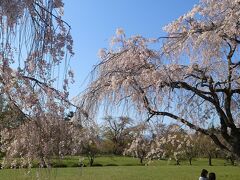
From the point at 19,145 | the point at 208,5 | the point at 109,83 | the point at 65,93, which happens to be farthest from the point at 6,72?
the point at 208,5

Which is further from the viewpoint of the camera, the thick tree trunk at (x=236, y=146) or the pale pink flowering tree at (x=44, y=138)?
the thick tree trunk at (x=236, y=146)

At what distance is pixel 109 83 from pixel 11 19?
5370 millimetres

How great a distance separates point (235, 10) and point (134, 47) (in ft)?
8.74

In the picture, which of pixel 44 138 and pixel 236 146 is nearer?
pixel 44 138

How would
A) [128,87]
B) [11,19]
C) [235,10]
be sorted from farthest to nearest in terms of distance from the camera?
[128,87] → [235,10] → [11,19]

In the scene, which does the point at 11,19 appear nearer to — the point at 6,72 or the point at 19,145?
the point at 6,72

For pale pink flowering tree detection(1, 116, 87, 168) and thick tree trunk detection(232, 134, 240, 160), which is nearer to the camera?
pale pink flowering tree detection(1, 116, 87, 168)

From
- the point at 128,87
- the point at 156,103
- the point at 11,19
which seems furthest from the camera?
the point at 156,103

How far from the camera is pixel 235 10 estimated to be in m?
7.48

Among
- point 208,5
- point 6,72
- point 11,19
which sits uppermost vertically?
point 208,5

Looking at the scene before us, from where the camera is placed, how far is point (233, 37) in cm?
885

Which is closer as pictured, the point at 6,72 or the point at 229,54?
the point at 6,72

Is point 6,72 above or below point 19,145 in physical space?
above

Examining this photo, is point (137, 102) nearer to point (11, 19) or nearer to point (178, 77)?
point (178, 77)
